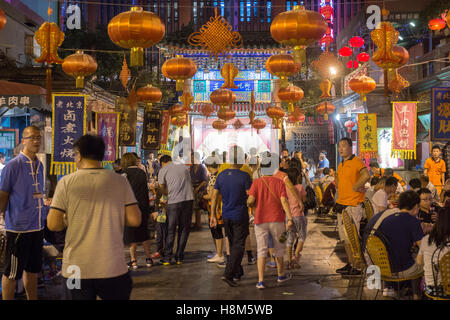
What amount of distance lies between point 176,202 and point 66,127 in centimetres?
313

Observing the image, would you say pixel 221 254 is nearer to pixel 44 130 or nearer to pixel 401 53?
pixel 401 53

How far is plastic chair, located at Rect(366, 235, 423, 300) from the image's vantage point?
5.24m

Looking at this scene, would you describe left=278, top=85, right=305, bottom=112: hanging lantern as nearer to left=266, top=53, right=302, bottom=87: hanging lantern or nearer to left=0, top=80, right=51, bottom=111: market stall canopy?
left=266, top=53, right=302, bottom=87: hanging lantern

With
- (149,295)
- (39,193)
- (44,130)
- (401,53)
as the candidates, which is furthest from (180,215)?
(44,130)

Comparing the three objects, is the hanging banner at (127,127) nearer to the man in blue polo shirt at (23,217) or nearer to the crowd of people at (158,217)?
the crowd of people at (158,217)

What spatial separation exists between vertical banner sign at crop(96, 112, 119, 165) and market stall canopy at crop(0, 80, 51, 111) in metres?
1.70

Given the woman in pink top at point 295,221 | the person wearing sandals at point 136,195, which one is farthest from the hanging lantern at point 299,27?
the person wearing sandals at point 136,195

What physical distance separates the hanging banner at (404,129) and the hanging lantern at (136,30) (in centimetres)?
736

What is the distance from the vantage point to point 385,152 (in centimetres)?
1933

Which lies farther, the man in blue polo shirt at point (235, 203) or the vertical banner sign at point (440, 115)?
the vertical banner sign at point (440, 115)

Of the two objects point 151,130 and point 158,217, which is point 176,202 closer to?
point 158,217

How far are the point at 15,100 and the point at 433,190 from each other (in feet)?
32.5

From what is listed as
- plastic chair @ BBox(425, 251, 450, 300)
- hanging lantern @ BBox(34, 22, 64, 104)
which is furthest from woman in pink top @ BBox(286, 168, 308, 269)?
hanging lantern @ BBox(34, 22, 64, 104)

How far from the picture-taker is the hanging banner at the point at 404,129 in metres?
12.5
